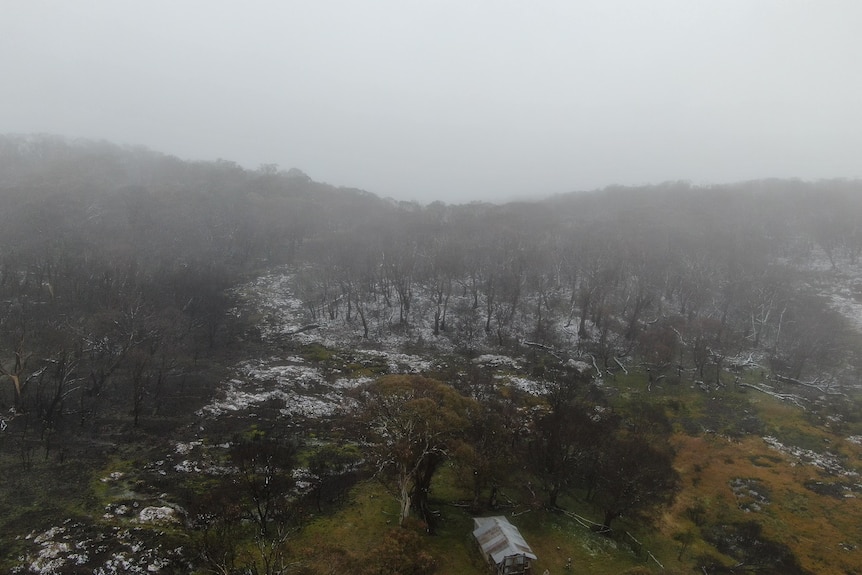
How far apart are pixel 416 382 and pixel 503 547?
10.3m

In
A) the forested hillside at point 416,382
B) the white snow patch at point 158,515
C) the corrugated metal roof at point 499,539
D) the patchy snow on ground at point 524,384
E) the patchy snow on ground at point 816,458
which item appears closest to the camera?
the corrugated metal roof at point 499,539

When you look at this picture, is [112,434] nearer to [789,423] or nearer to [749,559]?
[749,559]

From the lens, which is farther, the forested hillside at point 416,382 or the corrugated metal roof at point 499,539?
the forested hillside at point 416,382

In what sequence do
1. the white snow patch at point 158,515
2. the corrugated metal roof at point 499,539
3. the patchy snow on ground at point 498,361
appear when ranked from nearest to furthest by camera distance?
the corrugated metal roof at point 499,539
the white snow patch at point 158,515
the patchy snow on ground at point 498,361

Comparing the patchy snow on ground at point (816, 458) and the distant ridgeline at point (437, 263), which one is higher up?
the distant ridgeline at point (437, 263)

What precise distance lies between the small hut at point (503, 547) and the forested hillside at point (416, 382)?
1391 mm

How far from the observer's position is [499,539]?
25.0 meters

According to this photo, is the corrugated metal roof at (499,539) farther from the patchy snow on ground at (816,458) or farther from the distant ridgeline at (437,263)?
the distant ridgeline at (437,263)

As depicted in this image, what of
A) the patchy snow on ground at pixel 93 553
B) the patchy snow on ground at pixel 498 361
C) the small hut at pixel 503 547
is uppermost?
the patchy snow on ground at pixel 93 553

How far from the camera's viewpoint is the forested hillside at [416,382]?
Result: 2630cm

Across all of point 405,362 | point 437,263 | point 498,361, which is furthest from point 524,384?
point 437,263

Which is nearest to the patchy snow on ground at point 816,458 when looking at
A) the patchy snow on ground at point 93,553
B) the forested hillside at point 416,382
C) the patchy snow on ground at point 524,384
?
the forested hillside at point 416,382

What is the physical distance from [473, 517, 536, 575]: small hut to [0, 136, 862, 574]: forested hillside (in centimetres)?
139

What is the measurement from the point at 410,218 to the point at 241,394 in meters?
72.2
